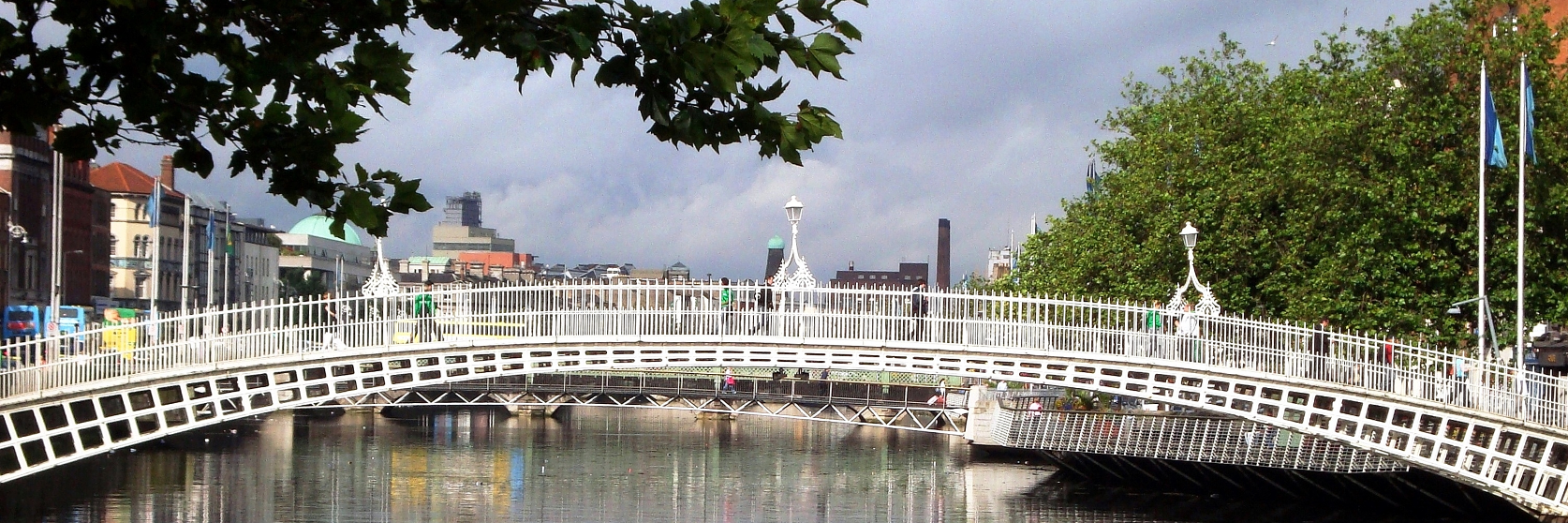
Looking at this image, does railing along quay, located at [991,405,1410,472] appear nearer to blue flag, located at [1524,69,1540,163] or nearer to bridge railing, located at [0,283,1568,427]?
blue flag, located at [1524,69,1540,163]

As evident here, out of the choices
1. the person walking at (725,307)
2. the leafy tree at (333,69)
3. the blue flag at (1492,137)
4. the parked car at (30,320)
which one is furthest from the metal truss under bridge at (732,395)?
the leafy tree at (333,69)

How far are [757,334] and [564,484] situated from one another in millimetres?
24662

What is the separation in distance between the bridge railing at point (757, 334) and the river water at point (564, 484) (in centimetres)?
1137

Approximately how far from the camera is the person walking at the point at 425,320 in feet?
99.7

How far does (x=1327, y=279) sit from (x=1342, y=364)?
8.86m

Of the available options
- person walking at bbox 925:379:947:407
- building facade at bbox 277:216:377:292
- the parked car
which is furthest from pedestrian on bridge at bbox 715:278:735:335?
building facade at bbox 277:216:377:292

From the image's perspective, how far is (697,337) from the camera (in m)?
30.5

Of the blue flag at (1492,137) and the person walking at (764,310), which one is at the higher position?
the blue flag at (1492,137)

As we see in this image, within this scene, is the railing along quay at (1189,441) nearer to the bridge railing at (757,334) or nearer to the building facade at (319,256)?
the bridge railing at (757,334)

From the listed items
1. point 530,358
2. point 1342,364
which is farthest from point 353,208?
point 1342,364

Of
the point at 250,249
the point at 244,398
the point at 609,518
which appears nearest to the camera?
the point at 244,398

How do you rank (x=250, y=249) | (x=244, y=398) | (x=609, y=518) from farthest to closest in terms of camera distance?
(x=250, y=249)
(x=609, y=518)
(x=244, y=398)

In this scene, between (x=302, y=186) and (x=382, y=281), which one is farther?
(x=382, y=281)

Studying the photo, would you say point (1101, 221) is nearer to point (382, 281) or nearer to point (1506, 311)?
point (1506, 311)
